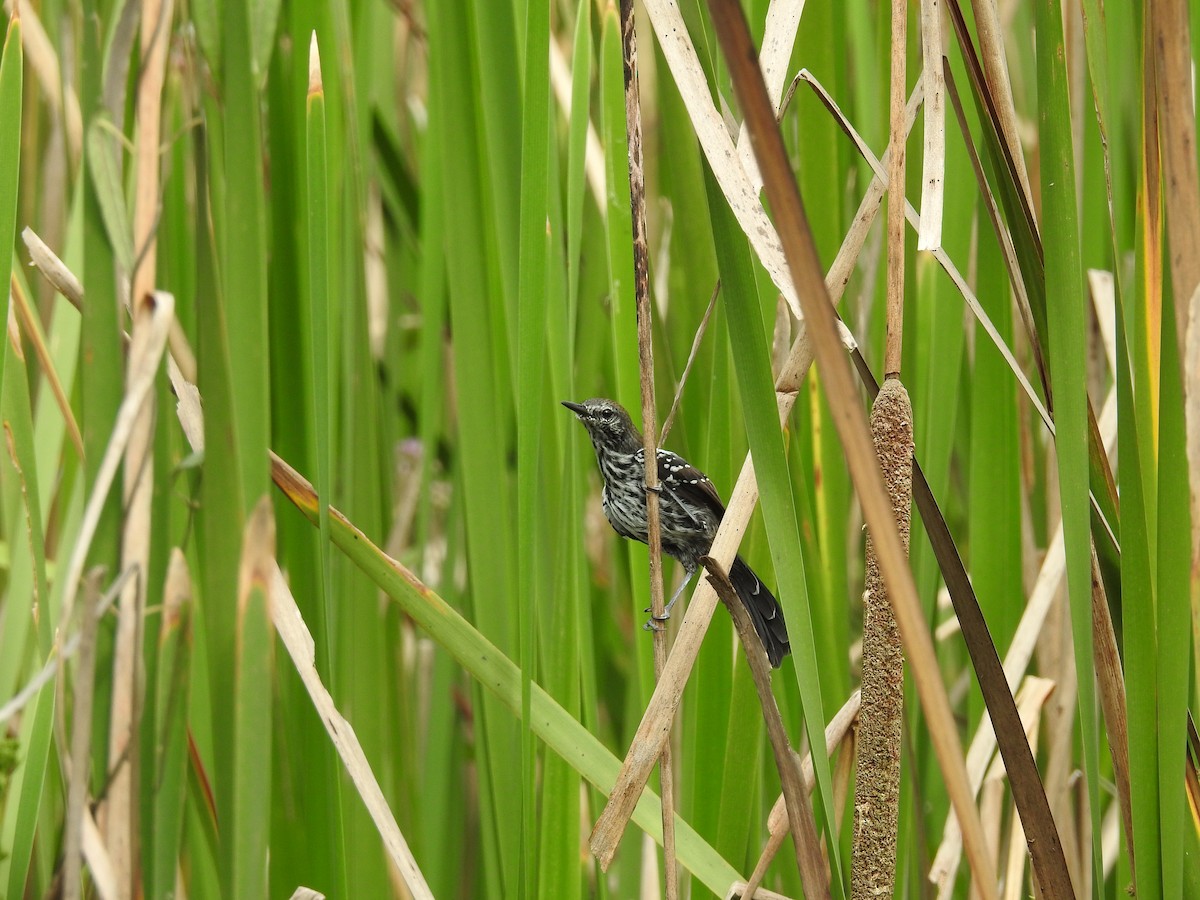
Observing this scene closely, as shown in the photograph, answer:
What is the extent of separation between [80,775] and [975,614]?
0.83 m

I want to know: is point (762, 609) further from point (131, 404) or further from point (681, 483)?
point (131, 404)

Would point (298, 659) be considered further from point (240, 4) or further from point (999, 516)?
point (999, 516)

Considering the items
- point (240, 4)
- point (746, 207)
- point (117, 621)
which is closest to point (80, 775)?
point (117, 621)

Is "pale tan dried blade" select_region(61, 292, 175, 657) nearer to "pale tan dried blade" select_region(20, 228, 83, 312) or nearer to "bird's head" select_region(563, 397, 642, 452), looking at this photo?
"pale tan dried blade" select_region(20, 228, 83, 312)

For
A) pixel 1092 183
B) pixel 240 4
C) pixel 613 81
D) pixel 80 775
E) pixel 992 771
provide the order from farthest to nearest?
pixel 992 771 < pixel 1092 183 < pixel 613 81 < pixel 240 4 < pixel 80 775

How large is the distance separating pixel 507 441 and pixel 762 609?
2.24 ft

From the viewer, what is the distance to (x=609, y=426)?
2352mm

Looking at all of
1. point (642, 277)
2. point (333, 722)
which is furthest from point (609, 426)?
point (333, 722)

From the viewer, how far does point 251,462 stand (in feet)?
3.62

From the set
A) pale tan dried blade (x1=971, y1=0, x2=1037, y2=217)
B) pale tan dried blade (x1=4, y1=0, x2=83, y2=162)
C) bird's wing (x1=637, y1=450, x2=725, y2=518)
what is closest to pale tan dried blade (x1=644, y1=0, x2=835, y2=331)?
pale tan dried blade (x1=971, y1=0, x2=1037, y2=217)

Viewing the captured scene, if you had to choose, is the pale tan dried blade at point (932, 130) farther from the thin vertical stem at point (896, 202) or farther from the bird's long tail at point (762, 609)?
the bird's long tail at point (762, 609)

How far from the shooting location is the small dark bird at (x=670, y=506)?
2096 millimetres

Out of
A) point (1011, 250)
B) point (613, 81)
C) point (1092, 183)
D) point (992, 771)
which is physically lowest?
point (992, 771)

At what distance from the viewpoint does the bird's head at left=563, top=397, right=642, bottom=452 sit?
2248 millimetres
